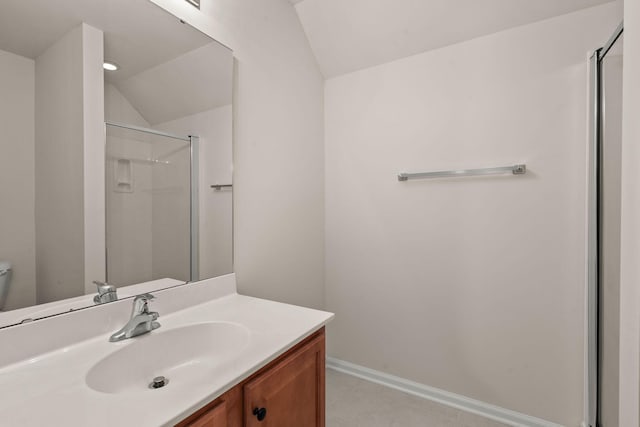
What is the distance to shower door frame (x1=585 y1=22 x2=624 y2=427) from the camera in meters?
1.32

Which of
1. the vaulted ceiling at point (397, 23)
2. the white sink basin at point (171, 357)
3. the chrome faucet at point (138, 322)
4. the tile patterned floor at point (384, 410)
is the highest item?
the vaulted ceiling at point (397, 23)

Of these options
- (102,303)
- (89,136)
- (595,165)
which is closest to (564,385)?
(595,165)

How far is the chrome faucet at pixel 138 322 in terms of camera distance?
35.2 inches

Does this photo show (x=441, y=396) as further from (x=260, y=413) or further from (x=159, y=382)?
(x=159, y=382)

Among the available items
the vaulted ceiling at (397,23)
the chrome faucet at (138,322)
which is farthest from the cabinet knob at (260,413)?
the vaulted ceiling at (397,23)

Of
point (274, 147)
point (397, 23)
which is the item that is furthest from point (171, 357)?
point (397, 23)

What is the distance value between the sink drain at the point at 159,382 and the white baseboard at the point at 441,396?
1.43 meters

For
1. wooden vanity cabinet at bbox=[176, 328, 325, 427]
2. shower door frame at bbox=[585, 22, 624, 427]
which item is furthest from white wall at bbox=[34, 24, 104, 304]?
shower door frame at bbox=[585, 22, 624, 427]

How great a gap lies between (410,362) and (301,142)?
1.50 metres

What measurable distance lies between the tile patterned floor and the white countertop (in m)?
0.96

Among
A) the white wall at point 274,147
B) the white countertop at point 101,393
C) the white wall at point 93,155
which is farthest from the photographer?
the white wall at point 274,147

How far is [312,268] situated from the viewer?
78.1 inches

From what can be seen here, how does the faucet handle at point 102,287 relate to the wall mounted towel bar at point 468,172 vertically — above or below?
below

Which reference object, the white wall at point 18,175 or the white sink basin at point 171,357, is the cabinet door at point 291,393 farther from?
the white wall at point 18,175
